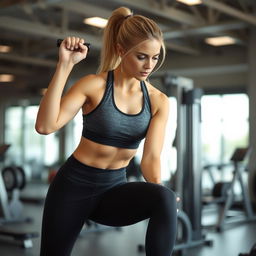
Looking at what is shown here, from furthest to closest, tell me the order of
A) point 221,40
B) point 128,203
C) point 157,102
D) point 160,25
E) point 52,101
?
point 221,40
point 160,25
point 157,102
point 128,203
point 52,101

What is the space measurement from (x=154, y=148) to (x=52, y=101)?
14.4 inches

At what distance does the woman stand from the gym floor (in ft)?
8.46

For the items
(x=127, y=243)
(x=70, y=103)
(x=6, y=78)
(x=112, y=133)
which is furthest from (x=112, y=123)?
(x=6, y=78)

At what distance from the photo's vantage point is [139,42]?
1441mm

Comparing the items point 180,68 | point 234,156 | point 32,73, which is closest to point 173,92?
point 234,156

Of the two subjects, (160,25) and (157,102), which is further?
(160,25)

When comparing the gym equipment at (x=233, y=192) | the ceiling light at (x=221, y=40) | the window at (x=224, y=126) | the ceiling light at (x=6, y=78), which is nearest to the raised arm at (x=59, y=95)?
the gym equipment at (x=233, y=192)

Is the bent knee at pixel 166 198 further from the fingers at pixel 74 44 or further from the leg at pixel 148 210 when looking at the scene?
the fingers at pixel 74 44

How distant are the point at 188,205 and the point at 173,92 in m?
1.04

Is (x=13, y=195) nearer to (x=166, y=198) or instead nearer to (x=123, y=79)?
(x=123, y=79)

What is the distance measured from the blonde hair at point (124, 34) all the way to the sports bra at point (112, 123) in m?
0.08

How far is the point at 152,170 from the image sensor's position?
154 cm

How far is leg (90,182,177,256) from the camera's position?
1.36m

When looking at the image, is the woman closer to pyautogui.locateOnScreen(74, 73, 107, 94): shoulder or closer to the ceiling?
pyautogui.locateOnScreen(74, 73, 107, 94): shoulder
